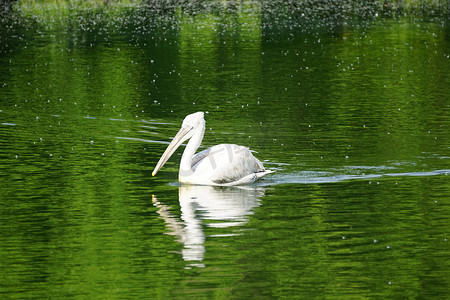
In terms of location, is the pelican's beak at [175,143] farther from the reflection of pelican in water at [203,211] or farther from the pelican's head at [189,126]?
the reflection of pelican in water at [203,211]

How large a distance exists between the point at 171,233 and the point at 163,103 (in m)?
12.5

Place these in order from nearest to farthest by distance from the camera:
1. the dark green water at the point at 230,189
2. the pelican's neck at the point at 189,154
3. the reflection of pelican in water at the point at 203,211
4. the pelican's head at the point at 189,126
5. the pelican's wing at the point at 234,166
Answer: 1. the dark green water at the point at 230,189
2. the reflection of pelican in water at the point at 203,211
3. the pelican's wing at the point at 234,166
4. the pelican's neck at the point at 189,154
5. the pelican's head at the point at 189,126

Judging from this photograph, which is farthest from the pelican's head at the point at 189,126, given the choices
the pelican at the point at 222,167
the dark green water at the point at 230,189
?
the dark green water at the point at 230,189

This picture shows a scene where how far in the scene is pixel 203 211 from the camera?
13766mm

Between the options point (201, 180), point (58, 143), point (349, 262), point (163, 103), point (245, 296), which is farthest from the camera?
point (163, 103)

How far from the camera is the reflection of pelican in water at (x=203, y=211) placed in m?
12.2

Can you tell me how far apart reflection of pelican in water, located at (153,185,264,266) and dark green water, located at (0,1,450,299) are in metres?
0.04

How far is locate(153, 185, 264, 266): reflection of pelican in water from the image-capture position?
1216 centimetres

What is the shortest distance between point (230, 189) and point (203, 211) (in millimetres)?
1712

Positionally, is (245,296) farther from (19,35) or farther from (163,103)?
(19,35)

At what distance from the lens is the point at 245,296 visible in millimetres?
9891

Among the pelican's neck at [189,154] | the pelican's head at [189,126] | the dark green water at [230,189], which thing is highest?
the pelican's head at [189,126]

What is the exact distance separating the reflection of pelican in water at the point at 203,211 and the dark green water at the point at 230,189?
38 mm

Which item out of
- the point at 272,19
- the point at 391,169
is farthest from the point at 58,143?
the point at 272,19
